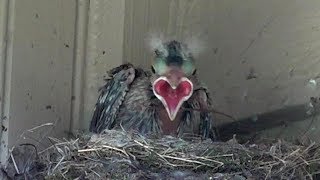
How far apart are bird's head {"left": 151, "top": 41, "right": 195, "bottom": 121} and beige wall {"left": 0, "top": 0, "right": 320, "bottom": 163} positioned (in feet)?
0.78

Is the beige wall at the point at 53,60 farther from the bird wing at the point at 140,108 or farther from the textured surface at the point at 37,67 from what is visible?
the bird wing at the point at 140,108

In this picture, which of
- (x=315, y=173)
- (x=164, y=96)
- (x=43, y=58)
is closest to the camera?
(x=315, y=173)

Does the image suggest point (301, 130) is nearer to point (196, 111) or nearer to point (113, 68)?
point (196, 111)

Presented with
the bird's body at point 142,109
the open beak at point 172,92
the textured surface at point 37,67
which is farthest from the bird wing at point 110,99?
the open beak at point 172,92

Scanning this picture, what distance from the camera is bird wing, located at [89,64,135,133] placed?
2.36m

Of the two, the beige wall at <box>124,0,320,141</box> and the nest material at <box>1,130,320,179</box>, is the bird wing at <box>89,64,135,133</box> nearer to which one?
the beige wall at <box>124,0,320,141</box>

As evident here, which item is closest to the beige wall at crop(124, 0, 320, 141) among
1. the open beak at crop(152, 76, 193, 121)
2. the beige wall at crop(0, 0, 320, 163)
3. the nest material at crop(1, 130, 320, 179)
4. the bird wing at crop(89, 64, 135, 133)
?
the beige wall at crop(0, 0, 320, 163)

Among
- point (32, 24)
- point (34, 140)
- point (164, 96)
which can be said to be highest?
point (32, 24)

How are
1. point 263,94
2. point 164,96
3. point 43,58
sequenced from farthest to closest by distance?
point 263,94 → point 43,58 → point 164,96

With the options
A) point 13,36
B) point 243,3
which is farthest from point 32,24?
point 243,3

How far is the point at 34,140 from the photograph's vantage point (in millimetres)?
2271

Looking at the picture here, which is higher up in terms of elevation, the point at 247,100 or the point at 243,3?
the point at 243,3

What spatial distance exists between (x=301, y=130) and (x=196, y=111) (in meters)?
0.32

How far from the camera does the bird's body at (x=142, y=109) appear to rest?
2.35m
